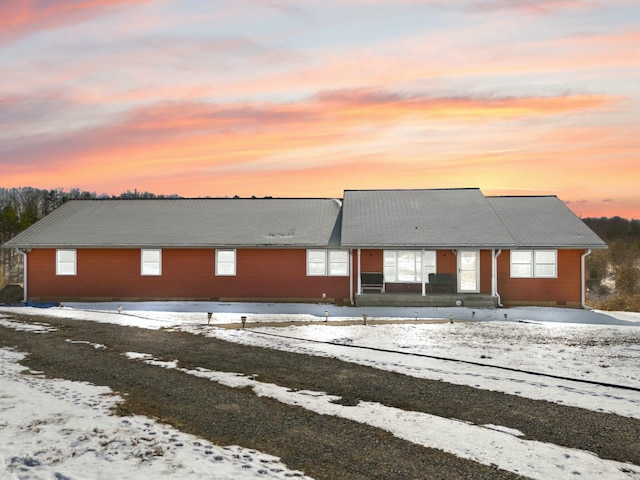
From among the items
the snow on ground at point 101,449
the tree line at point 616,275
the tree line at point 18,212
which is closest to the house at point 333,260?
the tree line at point 616,275

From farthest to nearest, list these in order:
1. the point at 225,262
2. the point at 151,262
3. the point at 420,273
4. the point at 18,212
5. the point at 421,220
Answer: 1. the point at 18,212
2. the point at 421,220
3. the point at 151,262
4. the point at 225,262
5. the point at 420,273

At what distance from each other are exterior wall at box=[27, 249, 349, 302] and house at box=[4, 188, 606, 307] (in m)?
0.05

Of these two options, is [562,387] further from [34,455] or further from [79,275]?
[79,275]

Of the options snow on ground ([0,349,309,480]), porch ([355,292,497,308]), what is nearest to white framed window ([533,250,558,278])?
porch ([355,292,497,308])

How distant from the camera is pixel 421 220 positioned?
26375 millimetres

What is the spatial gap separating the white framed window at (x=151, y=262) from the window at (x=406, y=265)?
1036 centimetres

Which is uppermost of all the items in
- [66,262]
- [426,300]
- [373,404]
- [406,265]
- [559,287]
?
[66,262]

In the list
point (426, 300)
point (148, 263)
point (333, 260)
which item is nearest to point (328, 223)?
point (333, 260)

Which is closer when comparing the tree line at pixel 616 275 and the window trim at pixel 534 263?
the window trim at pixel 534 263

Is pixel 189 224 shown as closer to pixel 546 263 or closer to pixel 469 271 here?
pixel 469 271

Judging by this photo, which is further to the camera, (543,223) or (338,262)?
(543,223)

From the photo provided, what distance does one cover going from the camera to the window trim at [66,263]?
25.6m

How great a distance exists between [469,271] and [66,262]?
60.8 feet

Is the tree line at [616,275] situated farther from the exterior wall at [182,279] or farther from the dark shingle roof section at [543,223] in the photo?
the exterior wall at [182,279]
